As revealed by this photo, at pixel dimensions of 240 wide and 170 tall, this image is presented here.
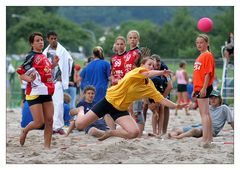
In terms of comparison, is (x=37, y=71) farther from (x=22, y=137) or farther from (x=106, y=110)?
(x=22, y=137)

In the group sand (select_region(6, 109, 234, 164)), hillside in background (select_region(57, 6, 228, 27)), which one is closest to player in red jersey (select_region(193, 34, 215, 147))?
sand (select_region(6, 109, 234, 164))

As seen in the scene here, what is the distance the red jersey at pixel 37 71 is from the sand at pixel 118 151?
0.86 m

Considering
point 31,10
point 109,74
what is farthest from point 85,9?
point 109,74

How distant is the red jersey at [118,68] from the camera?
10.7 meters

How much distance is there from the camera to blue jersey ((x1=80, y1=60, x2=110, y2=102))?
11594 millimetres

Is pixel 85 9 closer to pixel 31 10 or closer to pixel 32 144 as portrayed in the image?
pixel 31 10

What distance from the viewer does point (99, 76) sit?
11.7m

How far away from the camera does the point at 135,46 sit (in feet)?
35.0

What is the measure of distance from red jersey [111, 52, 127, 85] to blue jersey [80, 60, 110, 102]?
70 cm

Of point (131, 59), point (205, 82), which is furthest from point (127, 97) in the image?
point (131, 59)

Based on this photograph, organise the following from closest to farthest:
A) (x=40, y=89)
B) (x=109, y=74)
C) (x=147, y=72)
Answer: (x=147, y=72) < (x=40, y=89) < (x=109, y=74)

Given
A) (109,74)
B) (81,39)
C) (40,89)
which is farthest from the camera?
(81,39)
